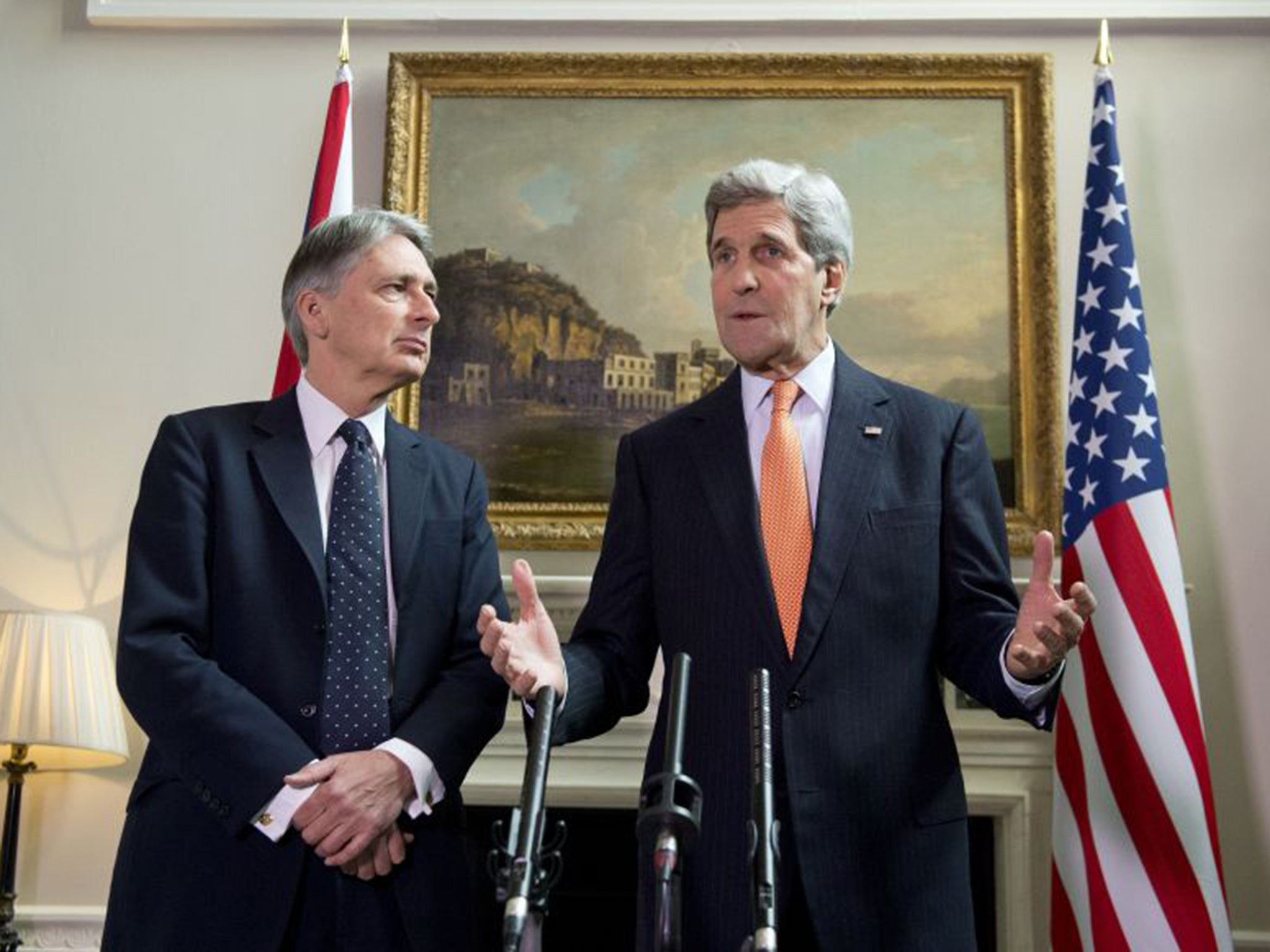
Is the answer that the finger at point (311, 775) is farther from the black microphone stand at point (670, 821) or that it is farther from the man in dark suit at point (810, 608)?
the black microphone stand at point (670, 821)

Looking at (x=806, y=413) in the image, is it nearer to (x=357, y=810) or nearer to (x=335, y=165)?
(x=357, y=810)

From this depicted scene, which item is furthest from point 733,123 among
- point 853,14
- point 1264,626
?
point 1264,626

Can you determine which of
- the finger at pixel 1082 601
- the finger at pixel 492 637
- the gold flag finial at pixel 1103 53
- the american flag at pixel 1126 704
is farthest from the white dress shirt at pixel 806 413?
the gold flag finial at pixel 1103 53

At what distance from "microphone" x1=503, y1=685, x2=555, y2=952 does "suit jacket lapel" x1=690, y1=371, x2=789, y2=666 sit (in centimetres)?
91

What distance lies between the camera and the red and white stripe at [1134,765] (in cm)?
351

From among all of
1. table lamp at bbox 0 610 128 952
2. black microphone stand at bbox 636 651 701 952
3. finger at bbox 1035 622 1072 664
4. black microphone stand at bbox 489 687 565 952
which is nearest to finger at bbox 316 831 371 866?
black microphone stand at bbox 489 687 565 952

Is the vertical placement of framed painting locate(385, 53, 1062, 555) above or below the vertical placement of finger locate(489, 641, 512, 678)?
above

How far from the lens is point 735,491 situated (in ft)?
8.48

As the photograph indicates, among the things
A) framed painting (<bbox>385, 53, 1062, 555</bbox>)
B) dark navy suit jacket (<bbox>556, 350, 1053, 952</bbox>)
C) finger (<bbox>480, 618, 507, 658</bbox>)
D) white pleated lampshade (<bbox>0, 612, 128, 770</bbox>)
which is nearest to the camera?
finger (<bbox>480, 618, 507, 658</bbox>)

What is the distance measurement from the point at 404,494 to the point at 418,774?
1.72ft

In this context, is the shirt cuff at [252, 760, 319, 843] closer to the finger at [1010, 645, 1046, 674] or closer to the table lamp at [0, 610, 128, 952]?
the finger at [1010, 645, 1046, 674]

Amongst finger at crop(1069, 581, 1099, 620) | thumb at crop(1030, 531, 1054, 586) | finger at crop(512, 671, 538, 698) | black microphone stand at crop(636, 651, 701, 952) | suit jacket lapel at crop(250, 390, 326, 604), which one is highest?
suit jacket lapel at crop(250, 390, 326, 604)

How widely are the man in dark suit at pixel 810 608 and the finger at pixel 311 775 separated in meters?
0.38

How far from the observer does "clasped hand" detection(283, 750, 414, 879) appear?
2359 millimetres
